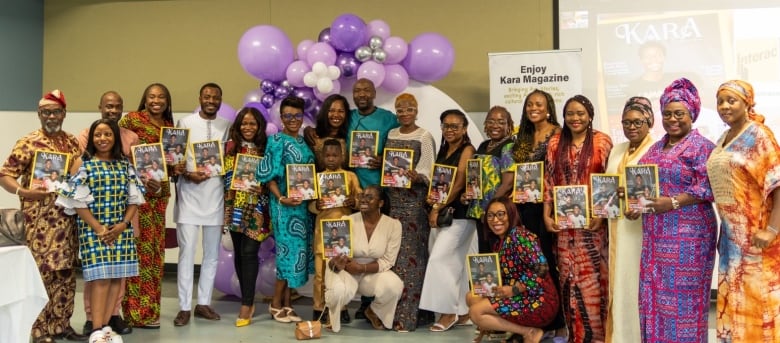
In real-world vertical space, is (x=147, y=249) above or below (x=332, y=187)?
below

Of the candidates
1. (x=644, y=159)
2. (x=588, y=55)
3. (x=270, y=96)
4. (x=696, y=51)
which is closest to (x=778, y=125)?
(x=696, y=51)

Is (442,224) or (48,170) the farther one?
(442,224)

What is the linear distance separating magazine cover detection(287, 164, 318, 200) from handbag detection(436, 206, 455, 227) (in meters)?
0.87

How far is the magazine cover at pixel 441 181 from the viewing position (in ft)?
16.1

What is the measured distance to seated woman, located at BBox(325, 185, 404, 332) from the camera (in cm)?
499

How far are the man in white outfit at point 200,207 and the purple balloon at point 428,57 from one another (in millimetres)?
1697

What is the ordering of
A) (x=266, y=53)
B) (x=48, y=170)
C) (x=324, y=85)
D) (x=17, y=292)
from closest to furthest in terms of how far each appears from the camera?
1. (x=17, y=292)
2. (x=48, y=170)
3. (x=324, y=85)
4. (x=266, y=53)

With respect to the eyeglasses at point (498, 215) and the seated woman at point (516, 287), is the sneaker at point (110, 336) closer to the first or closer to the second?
the seated woman at point (516, 287)

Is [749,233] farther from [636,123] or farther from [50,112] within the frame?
[50,112]

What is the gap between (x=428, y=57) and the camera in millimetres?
6164

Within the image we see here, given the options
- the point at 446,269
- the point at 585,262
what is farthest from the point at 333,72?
the point at 585,262

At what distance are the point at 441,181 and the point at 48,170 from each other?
2389mm

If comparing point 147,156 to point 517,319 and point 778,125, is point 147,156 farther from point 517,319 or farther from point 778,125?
point 778,125

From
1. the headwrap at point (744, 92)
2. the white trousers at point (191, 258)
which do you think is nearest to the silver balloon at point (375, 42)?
the white trousers at point (191, 258)
